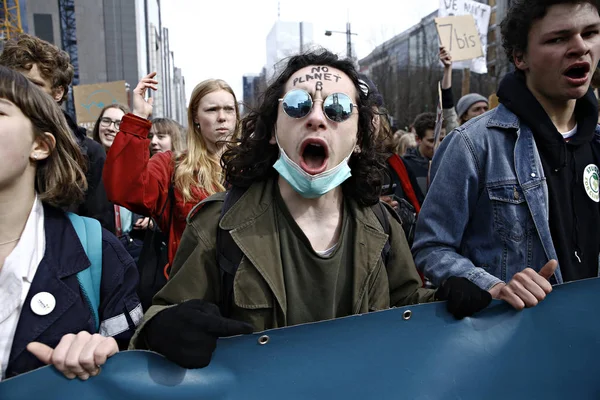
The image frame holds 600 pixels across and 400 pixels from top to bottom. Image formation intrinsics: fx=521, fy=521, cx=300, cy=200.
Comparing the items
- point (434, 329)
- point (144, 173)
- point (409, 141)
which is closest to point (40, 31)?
point (409, 141)

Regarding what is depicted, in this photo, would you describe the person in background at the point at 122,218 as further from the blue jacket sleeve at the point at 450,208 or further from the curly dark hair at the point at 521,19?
the curly dark hair at the point at 521,19

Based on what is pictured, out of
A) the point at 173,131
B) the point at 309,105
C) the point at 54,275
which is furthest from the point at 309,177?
the point at 173,131

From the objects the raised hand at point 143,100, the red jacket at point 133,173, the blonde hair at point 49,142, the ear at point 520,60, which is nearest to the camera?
the blonde hair at point 49,142

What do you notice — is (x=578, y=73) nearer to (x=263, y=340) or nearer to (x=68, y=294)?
(x=263, y=340)

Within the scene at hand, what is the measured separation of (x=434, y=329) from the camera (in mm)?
1681

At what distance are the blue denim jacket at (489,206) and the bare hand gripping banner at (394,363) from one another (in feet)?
0.92

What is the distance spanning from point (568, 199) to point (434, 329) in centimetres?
89

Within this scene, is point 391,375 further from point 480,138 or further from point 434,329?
point 480,138

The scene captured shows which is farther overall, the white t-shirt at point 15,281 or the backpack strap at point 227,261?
the backpack strap at point 227,261

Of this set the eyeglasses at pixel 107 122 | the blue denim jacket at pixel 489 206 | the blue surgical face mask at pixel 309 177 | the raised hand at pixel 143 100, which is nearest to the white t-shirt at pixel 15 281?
the blue surgical face mask at pixel 309 177

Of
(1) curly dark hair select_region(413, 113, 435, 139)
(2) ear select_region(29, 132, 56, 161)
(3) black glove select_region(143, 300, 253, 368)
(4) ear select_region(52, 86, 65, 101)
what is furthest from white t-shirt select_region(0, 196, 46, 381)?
(1) curly dark hair select_region(413, 113, 435, 139)

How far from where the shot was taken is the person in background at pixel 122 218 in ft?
13.3

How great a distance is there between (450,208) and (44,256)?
151 cm

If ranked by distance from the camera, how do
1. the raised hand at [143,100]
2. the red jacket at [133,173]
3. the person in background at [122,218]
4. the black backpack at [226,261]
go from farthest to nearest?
the person in background at [122,218] < the raised hand at [143,100] < the red jacket at [133,173] < the black backpack at [226,261]
